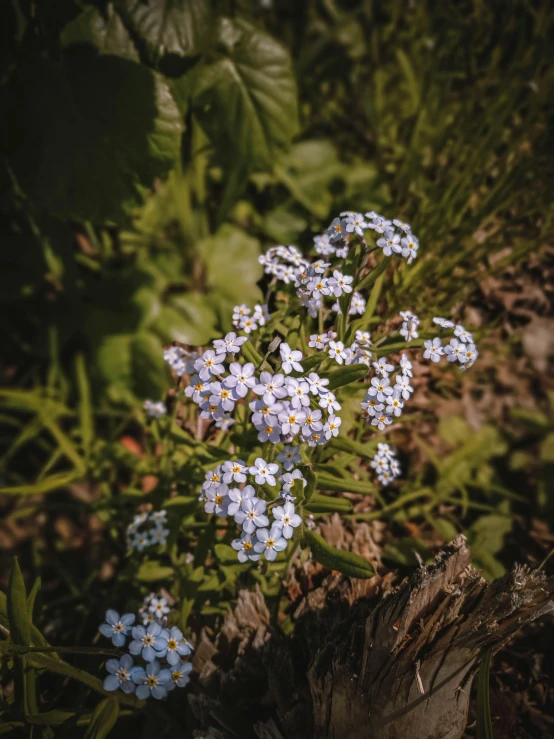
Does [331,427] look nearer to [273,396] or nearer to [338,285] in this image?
[273,396]

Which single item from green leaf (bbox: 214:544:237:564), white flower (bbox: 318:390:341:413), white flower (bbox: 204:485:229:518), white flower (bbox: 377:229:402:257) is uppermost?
white flower (bbox: 377:229:402:257)

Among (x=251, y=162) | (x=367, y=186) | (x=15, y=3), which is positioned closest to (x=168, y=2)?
(x=15, y=3)

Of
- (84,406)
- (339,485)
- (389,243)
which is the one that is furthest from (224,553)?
(84,406)

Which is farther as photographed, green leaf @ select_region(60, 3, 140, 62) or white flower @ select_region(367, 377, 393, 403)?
green leaf @ select_region(60, 3, 140, 62)

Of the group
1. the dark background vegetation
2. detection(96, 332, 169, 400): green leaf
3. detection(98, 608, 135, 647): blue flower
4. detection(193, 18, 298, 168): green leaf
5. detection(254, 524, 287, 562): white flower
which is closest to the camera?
detection(254, 524, 287, 562): white flower

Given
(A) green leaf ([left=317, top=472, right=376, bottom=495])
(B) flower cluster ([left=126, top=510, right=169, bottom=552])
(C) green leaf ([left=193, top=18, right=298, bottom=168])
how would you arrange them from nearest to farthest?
(A) green leaf ([left=317, top=472, right=376, bottom=495])
(B) flower cluster ([left=126, top=510, right=169, bottom=552])
(C) green leaf ([left=193, top=18, right=298, bottom=168])

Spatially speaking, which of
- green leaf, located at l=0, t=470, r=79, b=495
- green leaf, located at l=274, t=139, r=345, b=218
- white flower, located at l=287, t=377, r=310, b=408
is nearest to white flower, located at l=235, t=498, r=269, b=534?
white flower, located at l=287, t=377, r=310, b=408

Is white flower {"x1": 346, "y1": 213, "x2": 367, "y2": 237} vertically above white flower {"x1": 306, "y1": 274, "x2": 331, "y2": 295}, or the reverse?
white flower {"x1": 346, "y1": 213, "x2": 367, "y2": 237}

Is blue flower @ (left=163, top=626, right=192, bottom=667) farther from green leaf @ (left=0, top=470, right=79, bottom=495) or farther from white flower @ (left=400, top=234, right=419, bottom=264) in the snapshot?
white flower @ (left=400, top=234, right=419, bottom=264)
